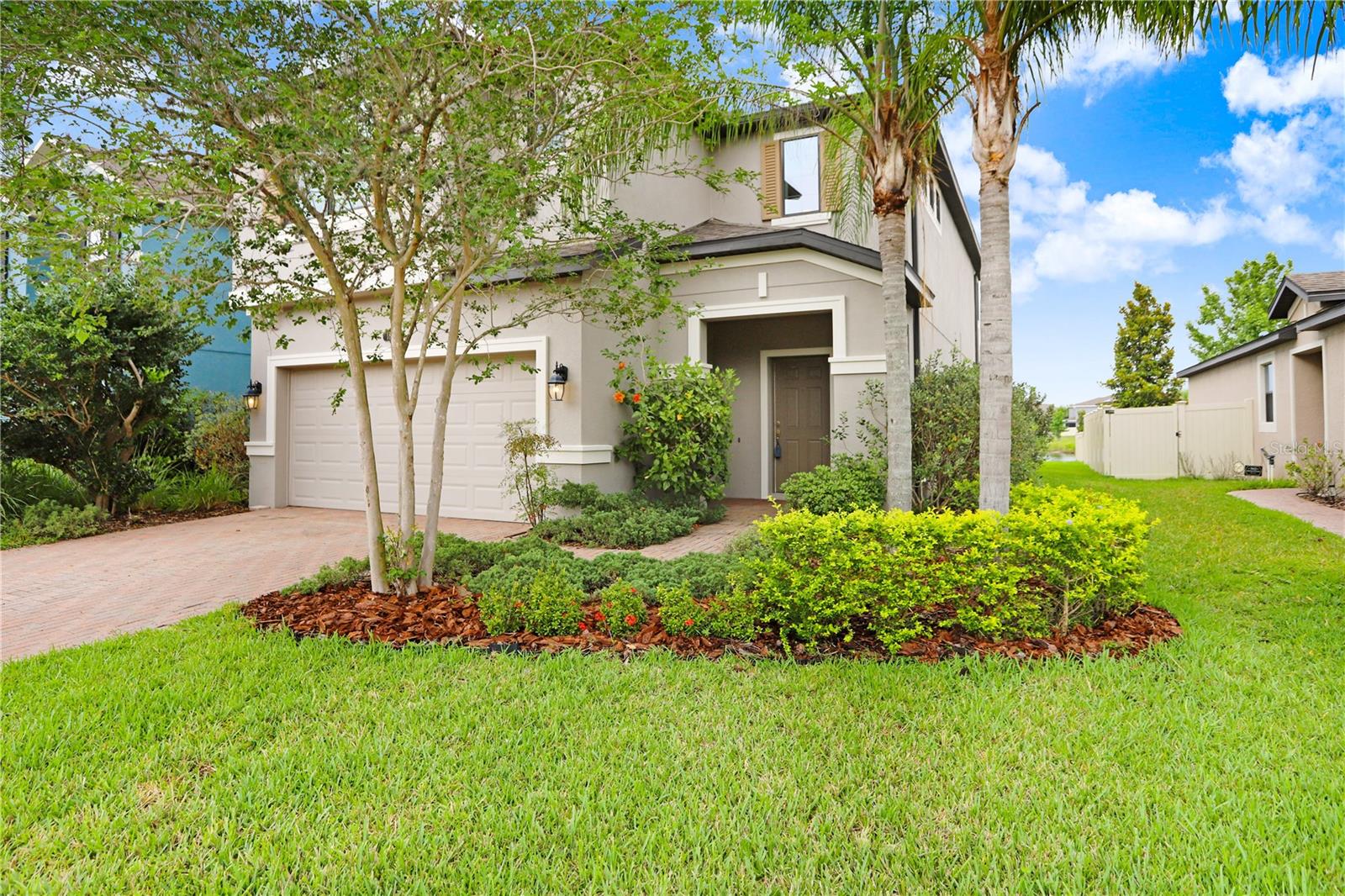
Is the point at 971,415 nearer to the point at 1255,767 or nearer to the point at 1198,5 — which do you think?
the point at 1198,5

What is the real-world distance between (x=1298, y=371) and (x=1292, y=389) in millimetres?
350

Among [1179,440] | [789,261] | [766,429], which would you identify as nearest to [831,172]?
[789,261]

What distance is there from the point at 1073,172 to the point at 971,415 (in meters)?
11.9

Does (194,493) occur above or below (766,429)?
below

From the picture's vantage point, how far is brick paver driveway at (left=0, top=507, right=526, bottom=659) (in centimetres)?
500

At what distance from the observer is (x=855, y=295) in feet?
28.8

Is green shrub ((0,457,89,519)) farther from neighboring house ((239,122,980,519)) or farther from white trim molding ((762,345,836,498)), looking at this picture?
white trim molding ((762,345,836,498))

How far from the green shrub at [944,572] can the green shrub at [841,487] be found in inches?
127

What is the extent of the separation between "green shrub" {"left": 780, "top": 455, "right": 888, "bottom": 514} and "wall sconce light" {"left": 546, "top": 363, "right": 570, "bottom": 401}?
314 cm

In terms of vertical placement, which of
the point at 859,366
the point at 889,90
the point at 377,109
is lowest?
the point at 859,366

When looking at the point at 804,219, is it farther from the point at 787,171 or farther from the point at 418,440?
the point at 418,440

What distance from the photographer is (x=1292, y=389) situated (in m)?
12.8

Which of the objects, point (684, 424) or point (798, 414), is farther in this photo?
point (798, 414)

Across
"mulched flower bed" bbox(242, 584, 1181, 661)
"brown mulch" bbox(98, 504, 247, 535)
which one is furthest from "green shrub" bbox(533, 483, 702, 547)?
"brown mulch" bbox(98, 504, 247, 535)
